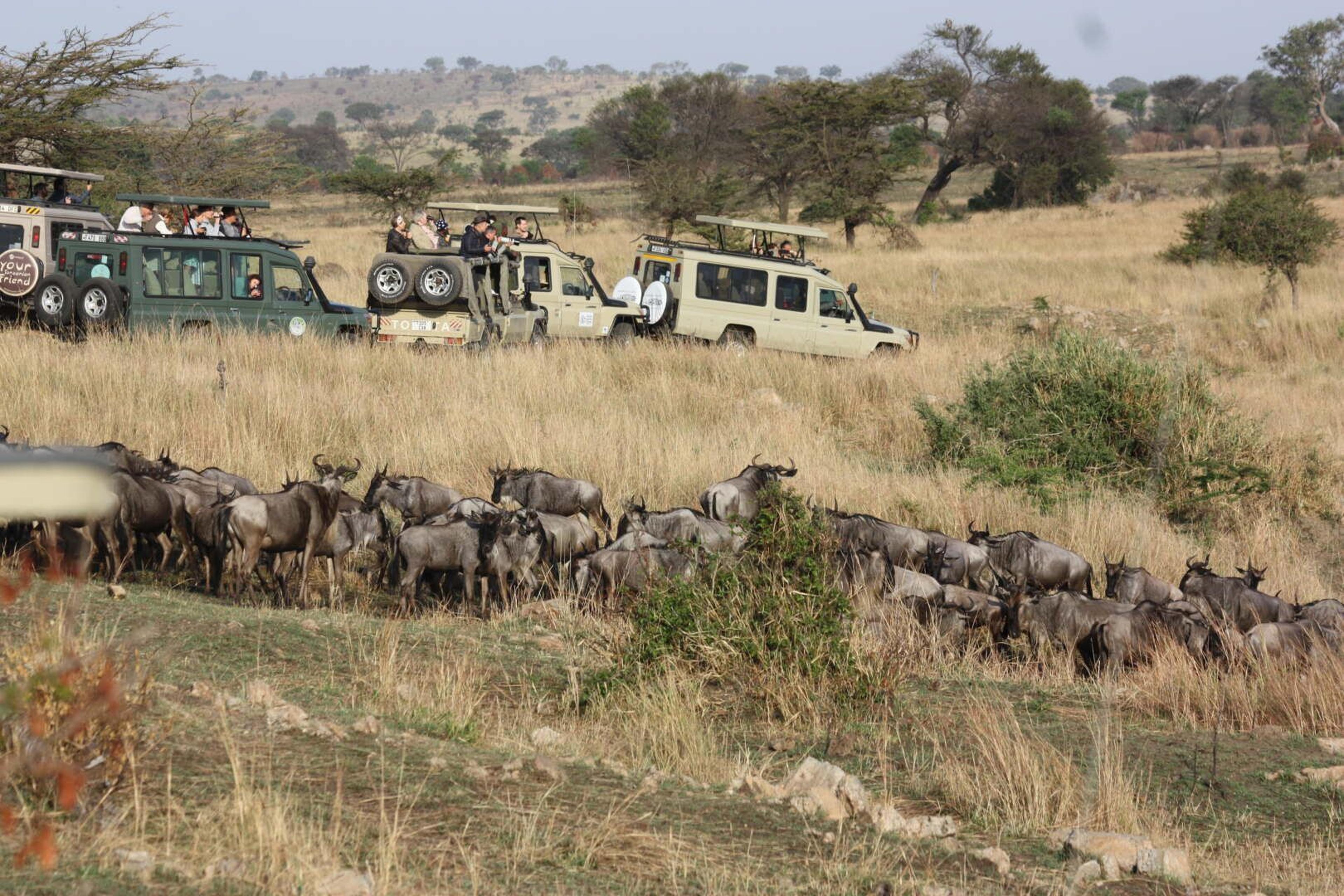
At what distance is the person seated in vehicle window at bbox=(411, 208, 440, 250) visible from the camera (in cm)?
2041

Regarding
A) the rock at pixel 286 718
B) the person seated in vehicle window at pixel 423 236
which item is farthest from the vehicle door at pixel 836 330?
the rock at pixel 286 718

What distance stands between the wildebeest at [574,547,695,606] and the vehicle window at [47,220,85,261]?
39.6 feet

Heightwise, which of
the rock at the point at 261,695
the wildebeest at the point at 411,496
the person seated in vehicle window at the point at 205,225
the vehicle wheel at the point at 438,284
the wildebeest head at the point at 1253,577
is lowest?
the wildebeest head at the point at 1253,577

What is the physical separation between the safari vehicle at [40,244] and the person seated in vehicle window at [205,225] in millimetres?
1035

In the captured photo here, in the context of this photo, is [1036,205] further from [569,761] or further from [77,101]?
[569,761]

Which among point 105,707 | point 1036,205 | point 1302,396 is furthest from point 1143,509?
point 1036,205

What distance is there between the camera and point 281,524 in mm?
9227

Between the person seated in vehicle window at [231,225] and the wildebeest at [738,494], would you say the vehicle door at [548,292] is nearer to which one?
the person seated in vehicle window at [231,225]

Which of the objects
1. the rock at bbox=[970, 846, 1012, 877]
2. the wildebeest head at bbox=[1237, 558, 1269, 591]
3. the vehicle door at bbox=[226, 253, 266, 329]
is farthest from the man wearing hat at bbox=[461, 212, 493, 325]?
the rock at bbox=[970, 846, 1012, 877]

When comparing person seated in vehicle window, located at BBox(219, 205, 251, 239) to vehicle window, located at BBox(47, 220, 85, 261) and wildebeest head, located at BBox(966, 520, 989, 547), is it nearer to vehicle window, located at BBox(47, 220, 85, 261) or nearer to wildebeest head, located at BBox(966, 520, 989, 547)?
vehicle window, located at BBox(47, 220, 85, 261)

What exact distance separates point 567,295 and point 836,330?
412 centimetres

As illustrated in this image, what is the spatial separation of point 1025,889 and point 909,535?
19.0 ft

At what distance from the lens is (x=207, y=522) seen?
9.34 m

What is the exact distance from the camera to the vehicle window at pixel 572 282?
20.2 meters
